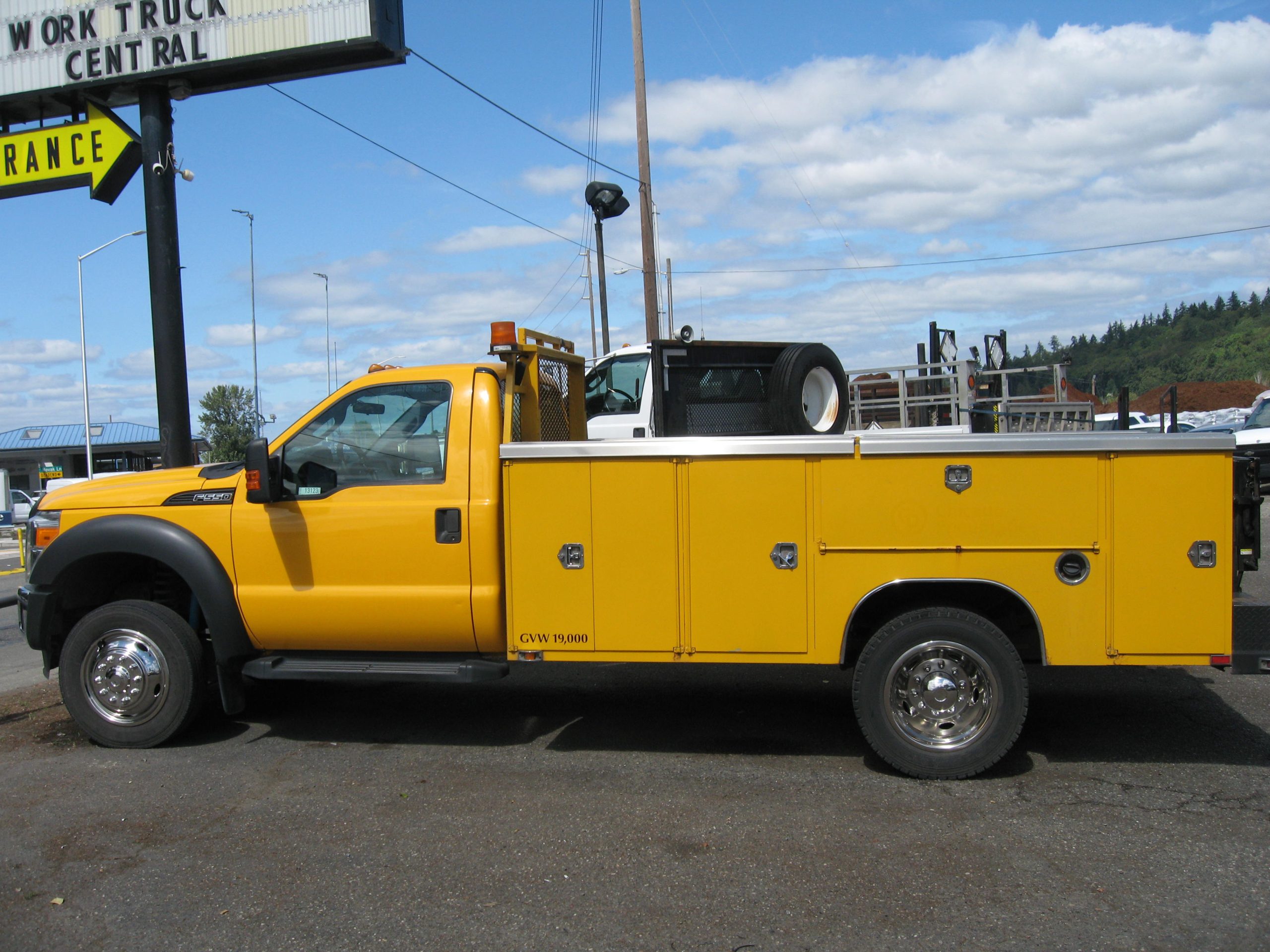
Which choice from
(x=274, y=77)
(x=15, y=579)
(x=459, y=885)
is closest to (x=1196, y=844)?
(x=459, y=885)

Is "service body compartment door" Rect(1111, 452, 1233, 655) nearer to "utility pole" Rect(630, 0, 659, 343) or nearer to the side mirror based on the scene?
the side mirror

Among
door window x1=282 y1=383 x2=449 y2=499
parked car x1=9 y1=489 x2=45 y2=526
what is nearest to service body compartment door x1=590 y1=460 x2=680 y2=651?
door window x1=282 y1=383 x2=449 y2=499

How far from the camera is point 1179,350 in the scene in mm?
119938

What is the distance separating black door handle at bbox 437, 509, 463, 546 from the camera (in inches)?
221

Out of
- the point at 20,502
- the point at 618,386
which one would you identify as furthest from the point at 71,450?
the point at 618,386

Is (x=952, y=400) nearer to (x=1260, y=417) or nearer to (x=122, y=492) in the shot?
(x=122, y=492)

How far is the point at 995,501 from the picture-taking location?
512cm

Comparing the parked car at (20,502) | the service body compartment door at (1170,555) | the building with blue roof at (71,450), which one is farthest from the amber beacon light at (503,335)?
the building with blue roof at (71,450)

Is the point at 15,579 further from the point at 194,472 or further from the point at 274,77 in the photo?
the point at 194,472

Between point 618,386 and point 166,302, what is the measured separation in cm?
485

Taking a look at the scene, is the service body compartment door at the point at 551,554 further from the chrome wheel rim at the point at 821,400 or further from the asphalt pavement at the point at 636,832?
the chrome wheel rim at the point at 821,400

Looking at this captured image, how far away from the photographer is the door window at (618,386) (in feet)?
35.4

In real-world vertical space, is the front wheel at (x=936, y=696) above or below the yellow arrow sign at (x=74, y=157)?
below

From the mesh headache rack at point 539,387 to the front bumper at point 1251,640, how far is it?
372 centimetres
